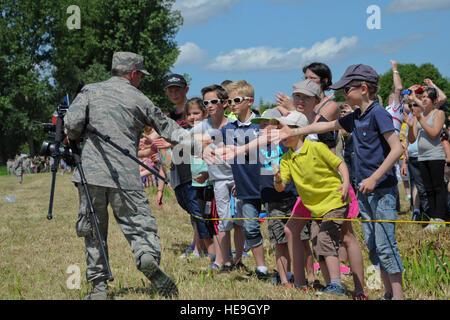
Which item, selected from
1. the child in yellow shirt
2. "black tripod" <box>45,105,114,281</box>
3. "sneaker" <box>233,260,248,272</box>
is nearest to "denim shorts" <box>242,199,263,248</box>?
"sneaker" <box>233,260,248,272</box>

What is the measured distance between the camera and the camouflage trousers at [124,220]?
15.1 feet

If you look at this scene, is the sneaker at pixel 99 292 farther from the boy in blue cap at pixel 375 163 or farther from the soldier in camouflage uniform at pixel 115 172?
the boy in blue cap at pixel 375 163

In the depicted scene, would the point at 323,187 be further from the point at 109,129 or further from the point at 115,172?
the point at 109,129

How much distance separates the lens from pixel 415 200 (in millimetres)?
9633

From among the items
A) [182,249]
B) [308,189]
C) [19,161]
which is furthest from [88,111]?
[19,161]

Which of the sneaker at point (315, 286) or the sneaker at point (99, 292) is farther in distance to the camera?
the sneaker at point (315, 286)

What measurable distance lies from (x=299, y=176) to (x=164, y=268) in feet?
7.67

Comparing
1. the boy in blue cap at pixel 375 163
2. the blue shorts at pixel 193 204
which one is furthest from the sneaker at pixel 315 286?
the blue shorts at pixel 193 204

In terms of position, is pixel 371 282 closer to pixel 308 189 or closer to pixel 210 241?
pixel 308 189

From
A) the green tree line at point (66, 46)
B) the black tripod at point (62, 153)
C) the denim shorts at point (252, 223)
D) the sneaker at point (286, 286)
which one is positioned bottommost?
the sneaker at point (286, 286)

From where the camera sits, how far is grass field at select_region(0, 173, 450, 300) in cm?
486

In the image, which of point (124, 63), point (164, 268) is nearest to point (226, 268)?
point (164, 268)

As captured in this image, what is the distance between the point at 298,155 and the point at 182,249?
381 cm

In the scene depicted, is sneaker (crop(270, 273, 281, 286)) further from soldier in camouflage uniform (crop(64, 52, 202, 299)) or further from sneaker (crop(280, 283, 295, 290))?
soldier in camouflage uniform (crop(64, 52, 202, 299))
